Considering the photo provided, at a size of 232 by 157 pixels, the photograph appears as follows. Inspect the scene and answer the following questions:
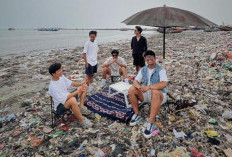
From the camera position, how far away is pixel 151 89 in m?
3.45

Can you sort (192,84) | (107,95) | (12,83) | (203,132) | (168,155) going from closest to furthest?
(168,155)
(203,132)
(107,95)
(192,84)
(12,83)

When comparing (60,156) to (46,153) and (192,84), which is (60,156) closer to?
(46,153)

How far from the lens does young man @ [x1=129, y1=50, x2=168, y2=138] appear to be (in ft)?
10.8

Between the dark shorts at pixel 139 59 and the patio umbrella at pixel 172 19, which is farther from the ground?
the patio umbrella at pixel 172 19

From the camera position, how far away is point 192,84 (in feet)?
18.6

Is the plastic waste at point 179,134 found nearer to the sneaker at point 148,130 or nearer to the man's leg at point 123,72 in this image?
the sneaker at point 148,130

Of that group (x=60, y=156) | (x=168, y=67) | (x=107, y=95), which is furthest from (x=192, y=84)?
(x=60, y=156)

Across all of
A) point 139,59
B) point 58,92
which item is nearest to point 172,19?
point 139,59

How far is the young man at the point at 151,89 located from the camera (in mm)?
3293

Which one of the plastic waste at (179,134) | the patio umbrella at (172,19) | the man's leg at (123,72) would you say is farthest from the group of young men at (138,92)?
the man's leg at (123,72)

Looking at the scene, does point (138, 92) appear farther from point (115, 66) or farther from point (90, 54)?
point (90, 54)

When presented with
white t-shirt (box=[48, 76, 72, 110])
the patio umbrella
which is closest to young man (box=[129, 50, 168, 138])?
the patio umbrella

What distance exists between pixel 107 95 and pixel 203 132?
9.41 ft

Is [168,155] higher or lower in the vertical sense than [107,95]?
lower
